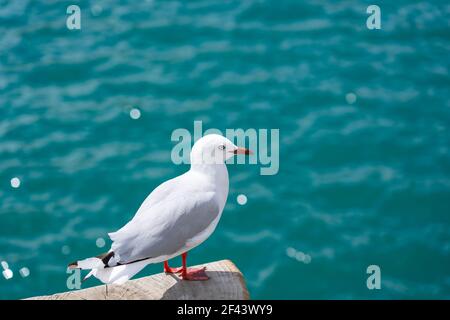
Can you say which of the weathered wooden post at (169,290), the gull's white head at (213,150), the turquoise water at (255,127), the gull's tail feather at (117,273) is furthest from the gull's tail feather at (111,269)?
the turquoise water at (255,127)

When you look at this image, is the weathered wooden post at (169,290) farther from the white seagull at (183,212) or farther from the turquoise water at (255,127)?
the turquoise water at (255,127)

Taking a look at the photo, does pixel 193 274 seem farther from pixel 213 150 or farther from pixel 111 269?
pixel 213 150

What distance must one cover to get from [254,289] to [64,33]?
14.7 feet

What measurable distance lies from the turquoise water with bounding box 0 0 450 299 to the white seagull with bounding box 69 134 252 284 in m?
2.71

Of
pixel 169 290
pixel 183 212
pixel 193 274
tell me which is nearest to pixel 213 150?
pixel 183 212

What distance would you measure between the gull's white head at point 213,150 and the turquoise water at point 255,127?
2.88 meters

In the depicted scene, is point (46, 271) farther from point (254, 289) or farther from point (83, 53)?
point (83, 53)

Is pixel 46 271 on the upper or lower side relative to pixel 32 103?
lower

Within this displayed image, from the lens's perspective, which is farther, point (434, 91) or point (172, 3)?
point (172, 3)

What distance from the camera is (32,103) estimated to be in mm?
9008

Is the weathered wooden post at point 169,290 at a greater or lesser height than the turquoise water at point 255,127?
lesser

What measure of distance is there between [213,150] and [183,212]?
43 cm

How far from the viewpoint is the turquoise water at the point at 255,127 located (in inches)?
299
